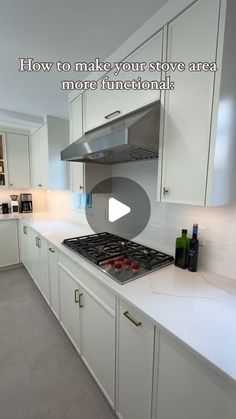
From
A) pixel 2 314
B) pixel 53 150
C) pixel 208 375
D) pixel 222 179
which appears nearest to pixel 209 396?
pixel 208 375

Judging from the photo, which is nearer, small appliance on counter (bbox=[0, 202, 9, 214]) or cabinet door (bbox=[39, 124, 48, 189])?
cabinet door (bbox=[39, 124, 48, 189])

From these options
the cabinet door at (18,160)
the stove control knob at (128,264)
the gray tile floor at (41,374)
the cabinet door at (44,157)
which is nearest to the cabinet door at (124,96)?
the stove control knob at (128,264)

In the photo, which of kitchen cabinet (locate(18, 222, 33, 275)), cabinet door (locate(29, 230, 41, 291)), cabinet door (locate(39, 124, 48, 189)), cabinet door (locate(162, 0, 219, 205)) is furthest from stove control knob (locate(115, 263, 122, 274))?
cabinet door (locate(39, 124, 48, 189))

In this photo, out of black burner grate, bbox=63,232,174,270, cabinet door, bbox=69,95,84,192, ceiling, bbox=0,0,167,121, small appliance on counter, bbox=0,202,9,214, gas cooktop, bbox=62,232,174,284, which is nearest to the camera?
ceiling, bbox=0,0,167,121

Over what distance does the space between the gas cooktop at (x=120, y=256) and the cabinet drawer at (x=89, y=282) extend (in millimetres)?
87

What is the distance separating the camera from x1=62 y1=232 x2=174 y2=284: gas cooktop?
3.88 feet

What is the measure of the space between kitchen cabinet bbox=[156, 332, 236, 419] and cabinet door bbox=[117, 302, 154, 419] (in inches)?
2.5

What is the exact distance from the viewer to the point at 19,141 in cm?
330

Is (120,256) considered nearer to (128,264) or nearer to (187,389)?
(128,264)

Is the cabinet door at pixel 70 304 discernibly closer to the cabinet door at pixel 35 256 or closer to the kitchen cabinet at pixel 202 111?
the cabinet door at pixel 35 256

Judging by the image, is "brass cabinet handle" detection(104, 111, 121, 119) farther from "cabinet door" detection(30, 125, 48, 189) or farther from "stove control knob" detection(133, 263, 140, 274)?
"cabinet door" detection(30, 125, 48, 189)

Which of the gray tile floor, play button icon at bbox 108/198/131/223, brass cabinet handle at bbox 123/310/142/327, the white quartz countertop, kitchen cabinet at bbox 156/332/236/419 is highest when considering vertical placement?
play button icon at bbox 108/198/131/223

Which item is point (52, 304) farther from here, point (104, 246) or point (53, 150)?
point (53, 150)

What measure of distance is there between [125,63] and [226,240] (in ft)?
4.33
